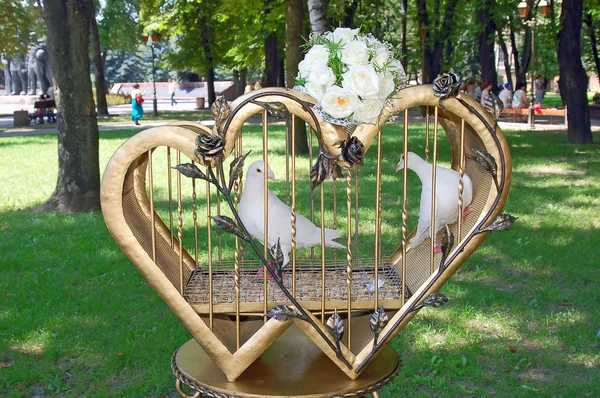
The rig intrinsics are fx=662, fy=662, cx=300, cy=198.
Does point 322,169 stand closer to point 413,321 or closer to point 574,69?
point 413,321

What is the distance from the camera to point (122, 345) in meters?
4.32

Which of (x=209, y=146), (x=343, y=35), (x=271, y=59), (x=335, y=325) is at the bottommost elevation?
(x=335, y=325)

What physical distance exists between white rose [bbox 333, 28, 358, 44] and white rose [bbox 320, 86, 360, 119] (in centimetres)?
17

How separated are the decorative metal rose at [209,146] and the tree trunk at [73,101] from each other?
611cm

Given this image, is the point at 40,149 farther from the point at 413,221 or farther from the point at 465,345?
the point at 465,345

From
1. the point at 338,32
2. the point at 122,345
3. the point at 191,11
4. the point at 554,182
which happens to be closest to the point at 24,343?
the point at 122,345

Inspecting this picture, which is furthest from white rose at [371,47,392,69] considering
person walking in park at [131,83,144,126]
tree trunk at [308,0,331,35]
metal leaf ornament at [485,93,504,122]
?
person walking in park at [131,83,144,126]

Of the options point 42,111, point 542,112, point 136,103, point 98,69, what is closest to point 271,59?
point 136,103

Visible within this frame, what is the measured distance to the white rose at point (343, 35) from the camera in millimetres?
2049

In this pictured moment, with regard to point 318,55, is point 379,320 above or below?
below

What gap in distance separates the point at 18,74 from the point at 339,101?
34.0 metres

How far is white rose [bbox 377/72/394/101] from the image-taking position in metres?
1.99

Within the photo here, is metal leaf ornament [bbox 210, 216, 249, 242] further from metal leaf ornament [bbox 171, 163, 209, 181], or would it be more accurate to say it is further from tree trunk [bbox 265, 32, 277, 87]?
tree trunk [bbox 265, 32, 277, 87]

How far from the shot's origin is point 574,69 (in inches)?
523
